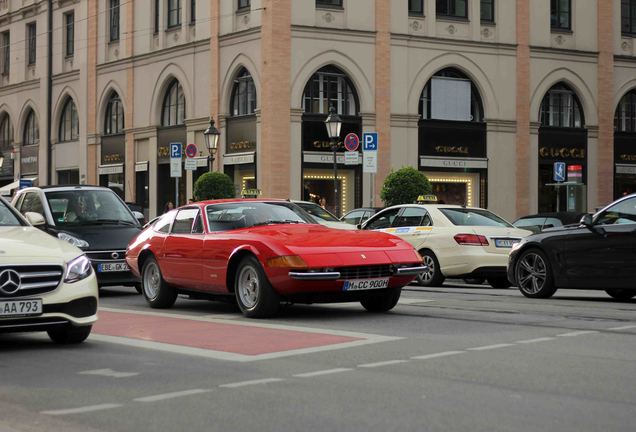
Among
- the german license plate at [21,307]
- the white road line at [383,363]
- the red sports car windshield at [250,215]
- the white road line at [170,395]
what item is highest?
the red sports car windshield at [250,215]

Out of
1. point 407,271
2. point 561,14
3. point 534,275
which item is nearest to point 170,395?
point 407,271

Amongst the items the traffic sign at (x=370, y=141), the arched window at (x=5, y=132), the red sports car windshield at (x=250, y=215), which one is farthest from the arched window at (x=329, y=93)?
the red sports car windshield at (x=250, y=215)

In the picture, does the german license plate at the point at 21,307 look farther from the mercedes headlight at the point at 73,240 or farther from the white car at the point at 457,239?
the white car at the point at 457,239

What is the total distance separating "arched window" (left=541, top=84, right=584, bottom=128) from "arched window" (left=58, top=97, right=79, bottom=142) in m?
22.6

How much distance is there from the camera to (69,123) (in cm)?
5450

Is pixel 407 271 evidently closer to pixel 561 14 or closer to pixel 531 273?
pixel 531 273

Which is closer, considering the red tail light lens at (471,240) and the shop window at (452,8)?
the red tail light lens at (471,240)

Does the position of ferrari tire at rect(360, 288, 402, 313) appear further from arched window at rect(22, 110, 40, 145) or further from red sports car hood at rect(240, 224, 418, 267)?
arched window at rect(22, 110, 40, 145)

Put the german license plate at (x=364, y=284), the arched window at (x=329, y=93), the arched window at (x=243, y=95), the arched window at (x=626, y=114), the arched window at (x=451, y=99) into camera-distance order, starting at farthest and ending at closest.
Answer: the arched window at (x=626, y=114)
the arched window at (x=451, y=99)
the arched window at (x=243, y=95)
the arched window at (x=329, y=93)
the german license plate at (x=364, y=284)

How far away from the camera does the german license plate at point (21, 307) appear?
362 inches

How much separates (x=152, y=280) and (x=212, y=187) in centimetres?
2287

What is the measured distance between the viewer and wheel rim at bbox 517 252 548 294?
15.6 m

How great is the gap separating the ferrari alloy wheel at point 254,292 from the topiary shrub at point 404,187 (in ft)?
70.6

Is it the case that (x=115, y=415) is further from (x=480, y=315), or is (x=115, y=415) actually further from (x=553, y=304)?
(x=553, y=304)
